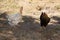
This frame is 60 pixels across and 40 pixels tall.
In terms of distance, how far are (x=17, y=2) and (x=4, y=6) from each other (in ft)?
2.29

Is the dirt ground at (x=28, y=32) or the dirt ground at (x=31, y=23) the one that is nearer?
the dirt ground at (x=28, y=32)

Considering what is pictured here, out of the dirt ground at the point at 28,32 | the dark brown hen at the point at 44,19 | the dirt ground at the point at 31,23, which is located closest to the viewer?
the dirt ground at the point at 28,32

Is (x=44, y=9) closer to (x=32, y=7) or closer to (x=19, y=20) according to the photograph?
(x=32, y=7)

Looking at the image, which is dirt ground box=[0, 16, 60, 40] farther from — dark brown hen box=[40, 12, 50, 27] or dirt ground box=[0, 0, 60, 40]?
dark brown hen box=[40, 12, 50, 27]

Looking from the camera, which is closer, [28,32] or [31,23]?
[28,32]

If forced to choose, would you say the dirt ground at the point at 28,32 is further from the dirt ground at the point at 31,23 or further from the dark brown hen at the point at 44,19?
the dark brown hen at the point at 44,19

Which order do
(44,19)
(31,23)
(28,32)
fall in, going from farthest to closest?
1. (31,23)
2. (44,19)
3. (28,32)

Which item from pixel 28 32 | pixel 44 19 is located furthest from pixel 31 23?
pixel 28 32

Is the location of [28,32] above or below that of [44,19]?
below

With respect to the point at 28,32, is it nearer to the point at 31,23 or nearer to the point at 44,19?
the point at 44,19

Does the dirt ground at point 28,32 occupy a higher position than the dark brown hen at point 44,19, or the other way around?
the dark brown hen at point 44,19

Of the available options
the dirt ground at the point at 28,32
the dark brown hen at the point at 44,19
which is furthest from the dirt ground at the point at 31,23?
the dark brown hen at the point at 44,19

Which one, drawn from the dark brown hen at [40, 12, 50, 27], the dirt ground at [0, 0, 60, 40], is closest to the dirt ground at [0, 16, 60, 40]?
the dirt ground at [0, 0, 60, 40]

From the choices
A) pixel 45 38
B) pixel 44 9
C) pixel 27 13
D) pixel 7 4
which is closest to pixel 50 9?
pixel 44 9
